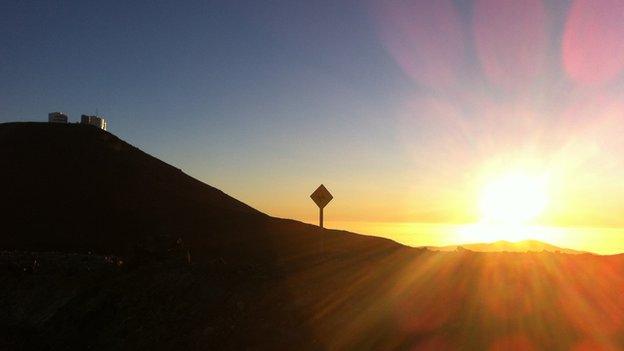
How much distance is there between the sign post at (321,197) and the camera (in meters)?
19.4

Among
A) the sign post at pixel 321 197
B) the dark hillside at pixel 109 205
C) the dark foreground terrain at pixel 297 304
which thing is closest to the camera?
the dark foreground terrain at pixel 297 304

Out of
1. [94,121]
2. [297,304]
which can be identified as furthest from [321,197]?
[94,121]

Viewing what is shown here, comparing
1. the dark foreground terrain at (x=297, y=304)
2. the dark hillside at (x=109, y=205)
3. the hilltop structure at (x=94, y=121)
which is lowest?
the dark foreground terrain at (x=297, y=304)

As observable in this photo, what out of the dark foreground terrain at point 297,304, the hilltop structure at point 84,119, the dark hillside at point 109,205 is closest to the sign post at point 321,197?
the dark foreground terrain at point 297,304

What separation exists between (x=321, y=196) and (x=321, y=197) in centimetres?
4

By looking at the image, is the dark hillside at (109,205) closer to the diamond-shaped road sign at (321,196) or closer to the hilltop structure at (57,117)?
the hilltop structure at (57,117)

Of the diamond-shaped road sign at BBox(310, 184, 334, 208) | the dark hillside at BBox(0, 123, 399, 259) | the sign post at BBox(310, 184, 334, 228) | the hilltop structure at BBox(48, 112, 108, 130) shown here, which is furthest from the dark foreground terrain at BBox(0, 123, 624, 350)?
the hilltop structure at BBox(48, 112, 108, 130)

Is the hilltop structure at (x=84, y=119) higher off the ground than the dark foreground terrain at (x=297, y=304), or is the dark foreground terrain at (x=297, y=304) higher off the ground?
the hilltop structure at (x=84, y=119)

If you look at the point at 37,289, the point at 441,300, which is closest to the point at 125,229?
the point at 37,289

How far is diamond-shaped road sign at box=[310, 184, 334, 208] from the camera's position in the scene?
763 inches

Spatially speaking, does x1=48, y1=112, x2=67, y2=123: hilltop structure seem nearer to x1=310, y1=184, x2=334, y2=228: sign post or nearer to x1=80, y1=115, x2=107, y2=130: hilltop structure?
x1=80, y1=115, x2=107, y2=130: hilltop structure

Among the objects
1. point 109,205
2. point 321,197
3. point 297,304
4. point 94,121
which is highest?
point 94,121

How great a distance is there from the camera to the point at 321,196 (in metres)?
19.5

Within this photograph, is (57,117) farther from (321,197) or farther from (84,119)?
(321,197)
